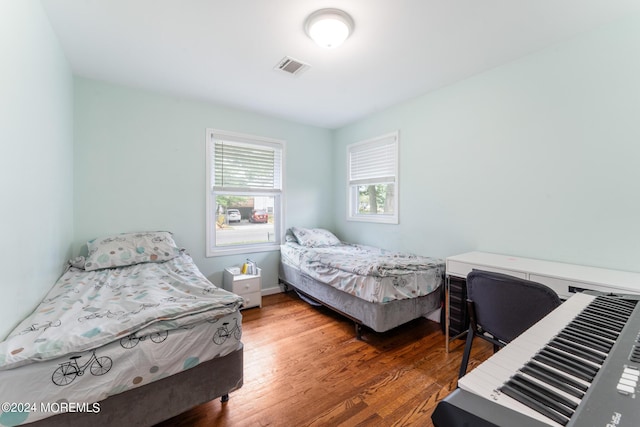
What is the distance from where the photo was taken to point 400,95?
2.93 m

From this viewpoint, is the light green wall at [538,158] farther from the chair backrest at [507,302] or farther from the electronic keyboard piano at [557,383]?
the electronic keyboard piano at [557,383]

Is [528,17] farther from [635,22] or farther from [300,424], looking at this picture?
[300,424]

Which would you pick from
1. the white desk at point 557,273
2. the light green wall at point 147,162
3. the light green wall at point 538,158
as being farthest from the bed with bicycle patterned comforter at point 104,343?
the light green wall at point 538,158

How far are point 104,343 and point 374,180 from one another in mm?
3088

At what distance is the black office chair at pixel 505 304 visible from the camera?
1.23 meters

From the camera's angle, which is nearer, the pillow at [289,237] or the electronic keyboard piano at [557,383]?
the electronic keyboard piano at [557,383]

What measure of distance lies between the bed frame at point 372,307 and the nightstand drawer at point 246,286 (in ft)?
1.98

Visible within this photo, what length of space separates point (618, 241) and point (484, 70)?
1717mm

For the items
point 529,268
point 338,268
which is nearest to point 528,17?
point 529,268

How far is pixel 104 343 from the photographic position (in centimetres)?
113

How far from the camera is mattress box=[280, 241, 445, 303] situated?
2.21 metres

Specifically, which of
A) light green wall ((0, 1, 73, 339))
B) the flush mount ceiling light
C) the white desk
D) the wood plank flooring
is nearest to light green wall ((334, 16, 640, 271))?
the white desk

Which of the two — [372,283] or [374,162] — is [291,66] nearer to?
[374,162]

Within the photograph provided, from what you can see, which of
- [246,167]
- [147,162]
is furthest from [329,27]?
[147,162]
